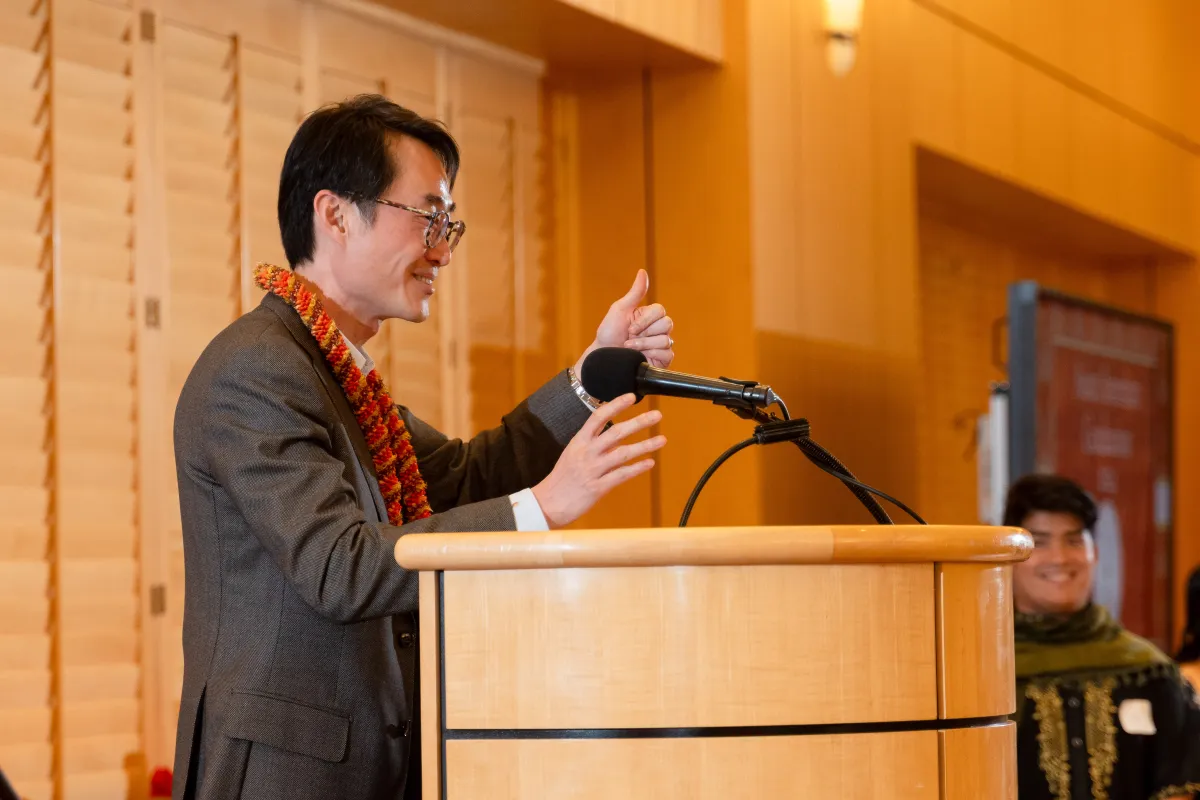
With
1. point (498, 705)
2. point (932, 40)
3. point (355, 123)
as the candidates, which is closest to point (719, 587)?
point (498, 705)

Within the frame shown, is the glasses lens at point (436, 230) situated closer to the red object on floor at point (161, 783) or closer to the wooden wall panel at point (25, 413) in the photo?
the wooden wall panel at point (25, 413)

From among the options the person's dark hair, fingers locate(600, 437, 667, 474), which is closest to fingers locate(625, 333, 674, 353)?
fingers locate(600, 437, 667, 474)

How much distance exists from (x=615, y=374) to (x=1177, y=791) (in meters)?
2.19

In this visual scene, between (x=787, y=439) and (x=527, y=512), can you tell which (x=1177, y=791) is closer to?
(x=787, y=439)

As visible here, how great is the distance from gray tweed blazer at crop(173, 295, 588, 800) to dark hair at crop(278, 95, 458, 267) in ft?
0.79

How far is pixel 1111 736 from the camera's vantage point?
3.54 m

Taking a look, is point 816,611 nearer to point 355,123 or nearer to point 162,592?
point 355,123

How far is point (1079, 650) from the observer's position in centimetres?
368

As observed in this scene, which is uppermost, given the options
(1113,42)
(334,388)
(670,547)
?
(1113,42)

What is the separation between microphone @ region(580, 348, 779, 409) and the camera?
1817 millimetres

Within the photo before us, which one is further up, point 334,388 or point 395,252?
point 395,252

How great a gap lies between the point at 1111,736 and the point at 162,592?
2279 millimetres

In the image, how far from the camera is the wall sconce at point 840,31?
5359 millimetres

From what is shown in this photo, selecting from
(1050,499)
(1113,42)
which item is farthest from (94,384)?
(1113,42)
